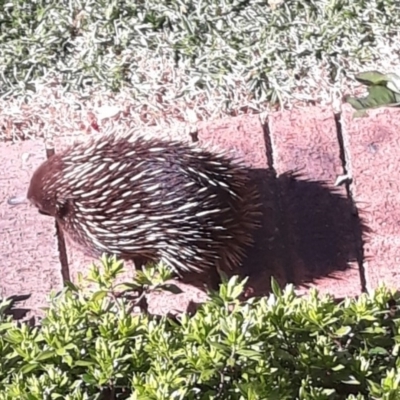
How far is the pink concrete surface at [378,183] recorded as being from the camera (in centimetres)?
423

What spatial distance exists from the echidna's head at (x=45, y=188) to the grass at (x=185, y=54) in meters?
0.39

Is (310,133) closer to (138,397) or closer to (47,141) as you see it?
(47,141)

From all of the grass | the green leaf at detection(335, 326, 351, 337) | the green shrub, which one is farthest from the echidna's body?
the green leaf at detection(335, 326, 351, 337)

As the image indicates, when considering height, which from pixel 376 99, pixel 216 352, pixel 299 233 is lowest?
pixel 216 352

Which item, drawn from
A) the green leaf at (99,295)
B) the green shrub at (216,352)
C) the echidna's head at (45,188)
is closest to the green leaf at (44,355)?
the green shrub at (216,352)

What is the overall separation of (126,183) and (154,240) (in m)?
0.26

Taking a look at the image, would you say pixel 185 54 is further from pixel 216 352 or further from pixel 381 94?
pixel 216 352

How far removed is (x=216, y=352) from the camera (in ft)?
10.1

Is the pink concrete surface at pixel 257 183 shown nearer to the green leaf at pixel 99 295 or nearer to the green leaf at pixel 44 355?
the green leaf at pixel 99 295

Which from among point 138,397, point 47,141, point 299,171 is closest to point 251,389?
point 138,397

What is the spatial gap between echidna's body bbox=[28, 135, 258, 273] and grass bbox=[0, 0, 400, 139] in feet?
1.36

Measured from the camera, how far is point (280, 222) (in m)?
4.29

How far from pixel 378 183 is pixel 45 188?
141 centimetres

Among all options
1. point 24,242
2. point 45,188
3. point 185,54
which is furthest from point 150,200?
point 185,54
